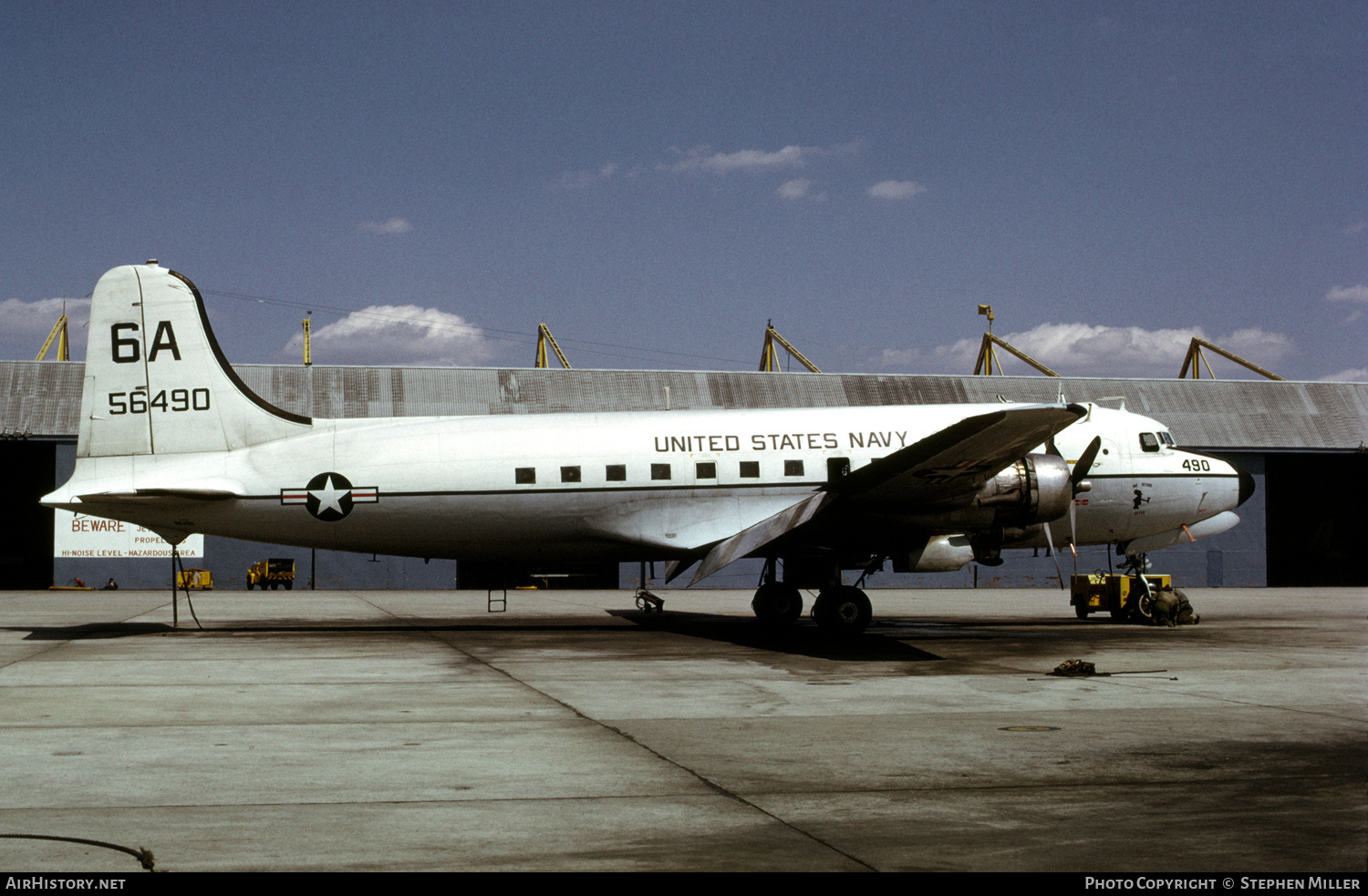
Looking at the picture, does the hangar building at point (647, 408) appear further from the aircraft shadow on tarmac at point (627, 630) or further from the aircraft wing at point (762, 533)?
the aircraft wing at point (762, 533)

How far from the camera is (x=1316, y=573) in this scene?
62.4 m

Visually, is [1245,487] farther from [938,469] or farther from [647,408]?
[647,408]

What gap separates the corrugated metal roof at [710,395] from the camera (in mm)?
47000

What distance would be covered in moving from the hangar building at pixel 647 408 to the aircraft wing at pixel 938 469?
2849cm

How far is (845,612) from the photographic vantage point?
19734mm

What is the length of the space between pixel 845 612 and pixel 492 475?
275 inches

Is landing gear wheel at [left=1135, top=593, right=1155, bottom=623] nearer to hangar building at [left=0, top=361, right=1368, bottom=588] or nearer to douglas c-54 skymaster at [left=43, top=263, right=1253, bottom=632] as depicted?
douglas c-54 skymaster at [left=43, top=263, right=1253, bottom=632]

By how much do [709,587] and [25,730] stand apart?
140 ft

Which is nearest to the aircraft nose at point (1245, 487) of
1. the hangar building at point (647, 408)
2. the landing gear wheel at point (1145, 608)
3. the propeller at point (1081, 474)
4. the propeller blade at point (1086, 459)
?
the landing gear wheel at point (1145, 608)

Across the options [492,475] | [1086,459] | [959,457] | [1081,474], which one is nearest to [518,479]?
[492,475]

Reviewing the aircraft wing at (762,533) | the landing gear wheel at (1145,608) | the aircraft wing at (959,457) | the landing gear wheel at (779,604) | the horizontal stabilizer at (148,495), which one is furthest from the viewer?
the landing gear wheel at (1145,608)

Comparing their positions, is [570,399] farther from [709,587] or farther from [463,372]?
[709,587]
